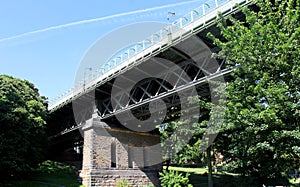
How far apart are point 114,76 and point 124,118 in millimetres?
5585

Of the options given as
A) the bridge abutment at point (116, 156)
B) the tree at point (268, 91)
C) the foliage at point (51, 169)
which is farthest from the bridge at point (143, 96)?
the foliage at point (51, 169)

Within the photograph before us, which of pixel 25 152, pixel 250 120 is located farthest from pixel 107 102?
pixel 250 120

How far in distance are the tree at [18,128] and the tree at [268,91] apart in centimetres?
1696

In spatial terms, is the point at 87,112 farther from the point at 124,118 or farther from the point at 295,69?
the point at 295,69

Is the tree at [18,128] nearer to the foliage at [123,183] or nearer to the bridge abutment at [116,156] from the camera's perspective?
the bridge abutment at [116,156]

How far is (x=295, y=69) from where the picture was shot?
10.2 metres

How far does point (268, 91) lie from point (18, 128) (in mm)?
19742

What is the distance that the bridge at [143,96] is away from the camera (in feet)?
55.2

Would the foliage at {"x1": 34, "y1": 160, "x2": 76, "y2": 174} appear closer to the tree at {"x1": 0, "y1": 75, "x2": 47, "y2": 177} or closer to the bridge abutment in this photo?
the tree at {"x1": 0, "y1": 75, "x2": 47, "y2": 177}

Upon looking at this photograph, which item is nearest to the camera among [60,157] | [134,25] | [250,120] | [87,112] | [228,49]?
[250,120]

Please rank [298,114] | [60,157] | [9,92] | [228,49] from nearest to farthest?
[298,114], [228,49], [9,92], [60,157]

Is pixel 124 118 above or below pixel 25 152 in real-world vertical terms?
above

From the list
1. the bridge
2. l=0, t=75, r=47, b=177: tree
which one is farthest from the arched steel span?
l=0, t=75, r=47, b=177: tree

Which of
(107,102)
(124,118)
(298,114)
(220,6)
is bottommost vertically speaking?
(298,114)
